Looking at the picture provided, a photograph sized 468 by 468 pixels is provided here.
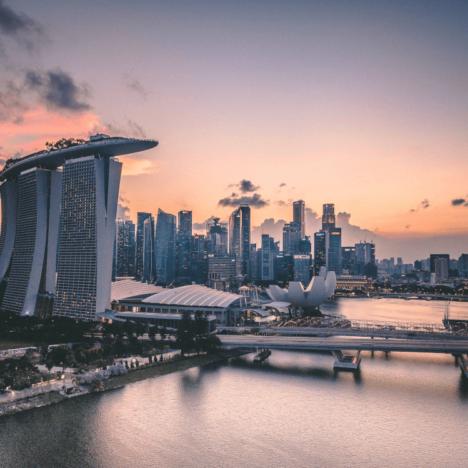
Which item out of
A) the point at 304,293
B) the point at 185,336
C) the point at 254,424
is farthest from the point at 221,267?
the point at 254,424

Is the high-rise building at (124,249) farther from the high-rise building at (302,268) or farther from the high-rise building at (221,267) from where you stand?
the high-rise building at (302,268)

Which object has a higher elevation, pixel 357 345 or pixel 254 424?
pixel 357 345

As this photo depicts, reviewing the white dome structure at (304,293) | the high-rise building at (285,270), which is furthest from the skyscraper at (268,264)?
the white dome structure at (304,293)

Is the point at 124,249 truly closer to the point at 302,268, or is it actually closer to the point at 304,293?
the point at 302,268

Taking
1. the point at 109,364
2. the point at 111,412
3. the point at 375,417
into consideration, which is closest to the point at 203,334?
the point at 109,364

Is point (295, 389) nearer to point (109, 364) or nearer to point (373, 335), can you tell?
point (109, 364)
